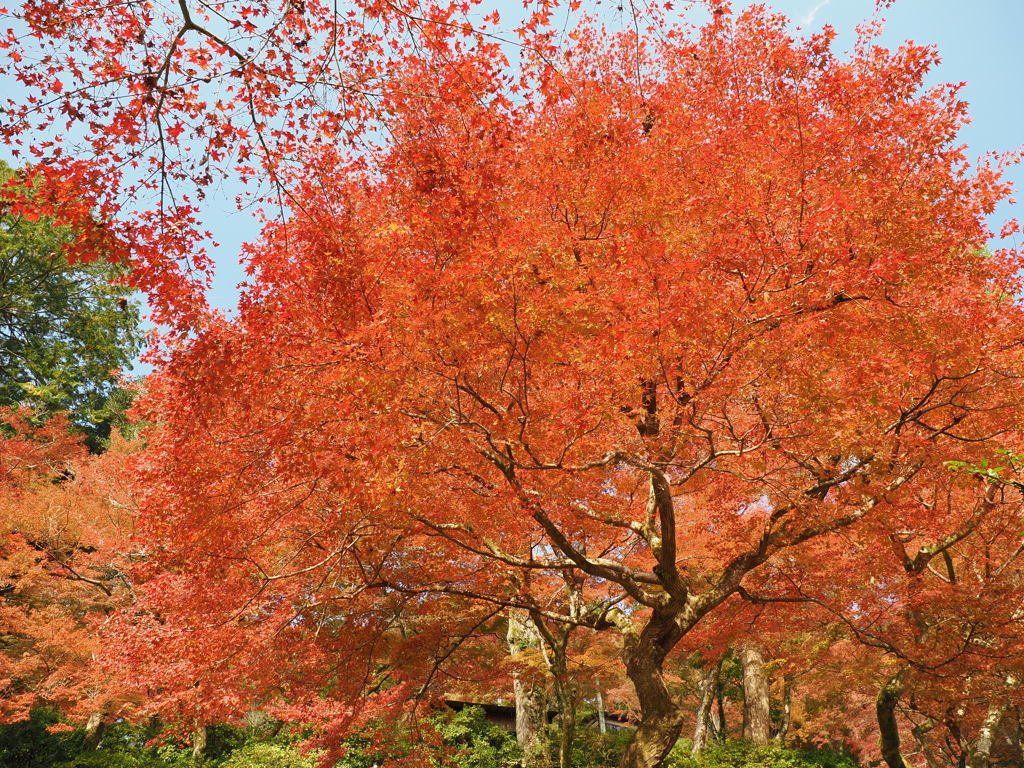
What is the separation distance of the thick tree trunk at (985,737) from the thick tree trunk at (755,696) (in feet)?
14.1

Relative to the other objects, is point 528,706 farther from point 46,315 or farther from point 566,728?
point 46,315

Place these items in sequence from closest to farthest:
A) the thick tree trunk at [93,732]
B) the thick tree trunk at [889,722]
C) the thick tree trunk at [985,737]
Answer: the thick tree trunk at [889,722] → the thick tree trunk at [985,737] → the thick tree trunk at [93,732]

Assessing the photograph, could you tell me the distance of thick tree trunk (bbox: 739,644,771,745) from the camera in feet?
49.0

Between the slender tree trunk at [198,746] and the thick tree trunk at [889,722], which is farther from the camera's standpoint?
the slender tree trunk at [198,746]

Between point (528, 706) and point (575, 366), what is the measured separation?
10813mm

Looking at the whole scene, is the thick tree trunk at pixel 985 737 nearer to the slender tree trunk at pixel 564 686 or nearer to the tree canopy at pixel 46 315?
the slender tree trunk at pixel 564 686

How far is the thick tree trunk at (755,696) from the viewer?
14945 millimetres

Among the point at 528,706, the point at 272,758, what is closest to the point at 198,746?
the point at 272,758

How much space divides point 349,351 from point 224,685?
19.8ft

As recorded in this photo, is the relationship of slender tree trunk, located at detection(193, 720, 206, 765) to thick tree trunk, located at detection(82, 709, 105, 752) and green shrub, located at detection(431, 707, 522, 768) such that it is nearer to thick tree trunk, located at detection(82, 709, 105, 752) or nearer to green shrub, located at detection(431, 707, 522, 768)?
thick tree trunk, located at detection(82, 709, 105, 752)

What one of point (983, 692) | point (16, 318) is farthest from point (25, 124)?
point (16, 318)

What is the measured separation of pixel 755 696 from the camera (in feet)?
49.5

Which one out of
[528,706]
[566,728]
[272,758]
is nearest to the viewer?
[566,728]

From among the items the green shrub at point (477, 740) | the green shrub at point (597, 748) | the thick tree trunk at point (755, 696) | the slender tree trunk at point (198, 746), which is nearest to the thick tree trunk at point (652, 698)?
the thick tree trunk at point (755, 696)
